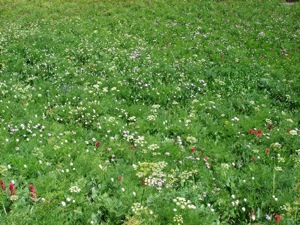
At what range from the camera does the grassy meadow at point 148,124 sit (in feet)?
19.9

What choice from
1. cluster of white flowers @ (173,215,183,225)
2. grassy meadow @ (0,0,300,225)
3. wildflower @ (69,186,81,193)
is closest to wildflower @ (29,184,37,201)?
grassy meadow @ (0,0,300,225)

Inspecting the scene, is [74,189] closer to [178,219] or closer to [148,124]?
[178,219]

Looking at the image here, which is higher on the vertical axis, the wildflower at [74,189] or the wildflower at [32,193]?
the wildflower at [32,193]

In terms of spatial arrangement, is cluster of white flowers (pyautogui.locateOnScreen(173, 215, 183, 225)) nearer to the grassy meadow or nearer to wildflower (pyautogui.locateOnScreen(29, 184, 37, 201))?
the grassy meadow

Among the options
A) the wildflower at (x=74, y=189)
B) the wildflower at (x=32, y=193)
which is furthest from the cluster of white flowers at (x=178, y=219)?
the wildflower at (x=32, y=193)

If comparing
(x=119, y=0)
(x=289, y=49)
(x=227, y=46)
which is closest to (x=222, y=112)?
(x=227, y=46)

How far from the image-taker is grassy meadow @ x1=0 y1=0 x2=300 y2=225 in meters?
6.05

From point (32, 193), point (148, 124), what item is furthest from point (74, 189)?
point (148, 124)

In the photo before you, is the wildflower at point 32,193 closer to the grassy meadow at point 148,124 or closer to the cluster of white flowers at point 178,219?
the grassy meadow at point 148,124

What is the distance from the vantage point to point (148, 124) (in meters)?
9.52

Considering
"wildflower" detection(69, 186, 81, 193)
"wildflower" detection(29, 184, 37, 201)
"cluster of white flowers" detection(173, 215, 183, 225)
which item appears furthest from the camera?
"wildflower" detection(69, 186, 81, 193)

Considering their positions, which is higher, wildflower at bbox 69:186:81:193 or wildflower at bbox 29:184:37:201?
wildflower at bbox 29:184:37:201

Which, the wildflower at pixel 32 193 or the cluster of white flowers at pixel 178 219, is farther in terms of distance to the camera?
the wildflower at pixel 32 193

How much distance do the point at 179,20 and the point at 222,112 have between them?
45.0ft
